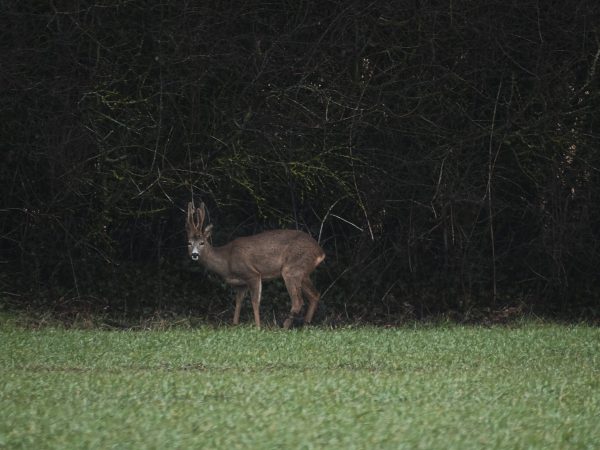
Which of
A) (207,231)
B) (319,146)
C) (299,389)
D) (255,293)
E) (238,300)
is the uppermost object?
(319,146)

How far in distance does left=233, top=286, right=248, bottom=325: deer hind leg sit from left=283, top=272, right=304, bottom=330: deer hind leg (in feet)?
1.60

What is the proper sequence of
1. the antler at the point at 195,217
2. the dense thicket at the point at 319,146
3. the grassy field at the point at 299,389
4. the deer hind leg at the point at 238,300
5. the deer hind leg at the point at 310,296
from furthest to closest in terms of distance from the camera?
the deer hind leg at the point at 310,296 < the deer hind leg at the point at 238,300 < the antler at the point at 195,217 < the dense thicket at the point at 319,146 < the grassy field at the point at 299,389

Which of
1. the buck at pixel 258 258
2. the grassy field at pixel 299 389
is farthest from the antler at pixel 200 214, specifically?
the grassy field at pixel 299 389

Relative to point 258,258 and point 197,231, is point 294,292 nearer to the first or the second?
point 258,258

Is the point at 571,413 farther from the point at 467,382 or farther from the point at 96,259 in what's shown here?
the point at 96,259

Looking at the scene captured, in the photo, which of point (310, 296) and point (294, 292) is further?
point (310, 296)

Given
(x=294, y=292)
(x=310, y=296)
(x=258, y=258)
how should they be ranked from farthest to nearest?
(x=310, y=296) < (x=294, y=292) < (x=258, y=258)

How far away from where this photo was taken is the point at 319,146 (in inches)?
520

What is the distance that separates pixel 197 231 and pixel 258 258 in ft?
2.30

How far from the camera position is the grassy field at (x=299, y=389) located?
20.2 ft

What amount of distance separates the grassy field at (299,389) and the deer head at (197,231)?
139cm

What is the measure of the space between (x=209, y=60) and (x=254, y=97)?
2.03 feet

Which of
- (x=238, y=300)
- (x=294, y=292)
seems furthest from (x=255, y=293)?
(x=294, y=292)

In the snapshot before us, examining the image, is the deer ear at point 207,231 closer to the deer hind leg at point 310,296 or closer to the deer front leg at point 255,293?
the deer front leg at point 255,293
